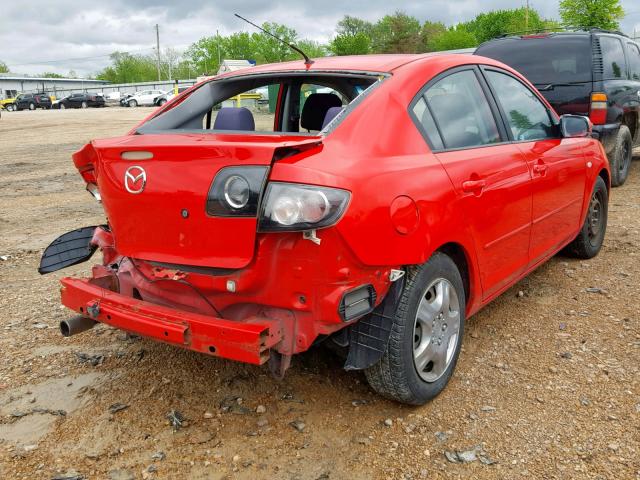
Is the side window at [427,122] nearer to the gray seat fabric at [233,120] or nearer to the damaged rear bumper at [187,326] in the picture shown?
the gray seat fabric at [233,120]

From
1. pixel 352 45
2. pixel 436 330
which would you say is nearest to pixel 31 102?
pixel 352 45

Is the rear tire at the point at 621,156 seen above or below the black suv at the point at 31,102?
below

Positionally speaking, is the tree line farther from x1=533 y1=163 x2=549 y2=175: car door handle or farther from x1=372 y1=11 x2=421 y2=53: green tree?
x1=533 y1=163 x2=549 y2=175: car door handle

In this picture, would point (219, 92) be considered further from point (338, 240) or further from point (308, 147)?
point (338, 240)

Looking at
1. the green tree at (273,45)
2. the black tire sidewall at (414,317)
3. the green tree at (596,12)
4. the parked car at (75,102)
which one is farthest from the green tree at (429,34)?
the black tire sidewall at (414,317)

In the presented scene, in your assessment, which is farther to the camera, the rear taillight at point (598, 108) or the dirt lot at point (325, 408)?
the rear taillight at point (598, 108)

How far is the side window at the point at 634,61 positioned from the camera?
890 centimetres

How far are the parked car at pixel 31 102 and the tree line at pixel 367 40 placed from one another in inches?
826

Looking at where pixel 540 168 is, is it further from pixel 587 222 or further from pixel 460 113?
pixel 587 222

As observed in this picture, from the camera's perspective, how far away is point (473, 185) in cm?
310

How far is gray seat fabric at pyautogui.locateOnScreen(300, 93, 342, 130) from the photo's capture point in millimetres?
3951

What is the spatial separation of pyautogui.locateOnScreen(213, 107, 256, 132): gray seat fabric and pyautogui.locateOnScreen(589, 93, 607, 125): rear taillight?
5.63 metres

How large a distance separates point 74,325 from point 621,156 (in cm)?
788

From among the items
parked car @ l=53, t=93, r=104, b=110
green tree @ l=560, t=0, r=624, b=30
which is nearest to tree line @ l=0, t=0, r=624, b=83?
green tree @ l=560, t=0, r=624, b=30
